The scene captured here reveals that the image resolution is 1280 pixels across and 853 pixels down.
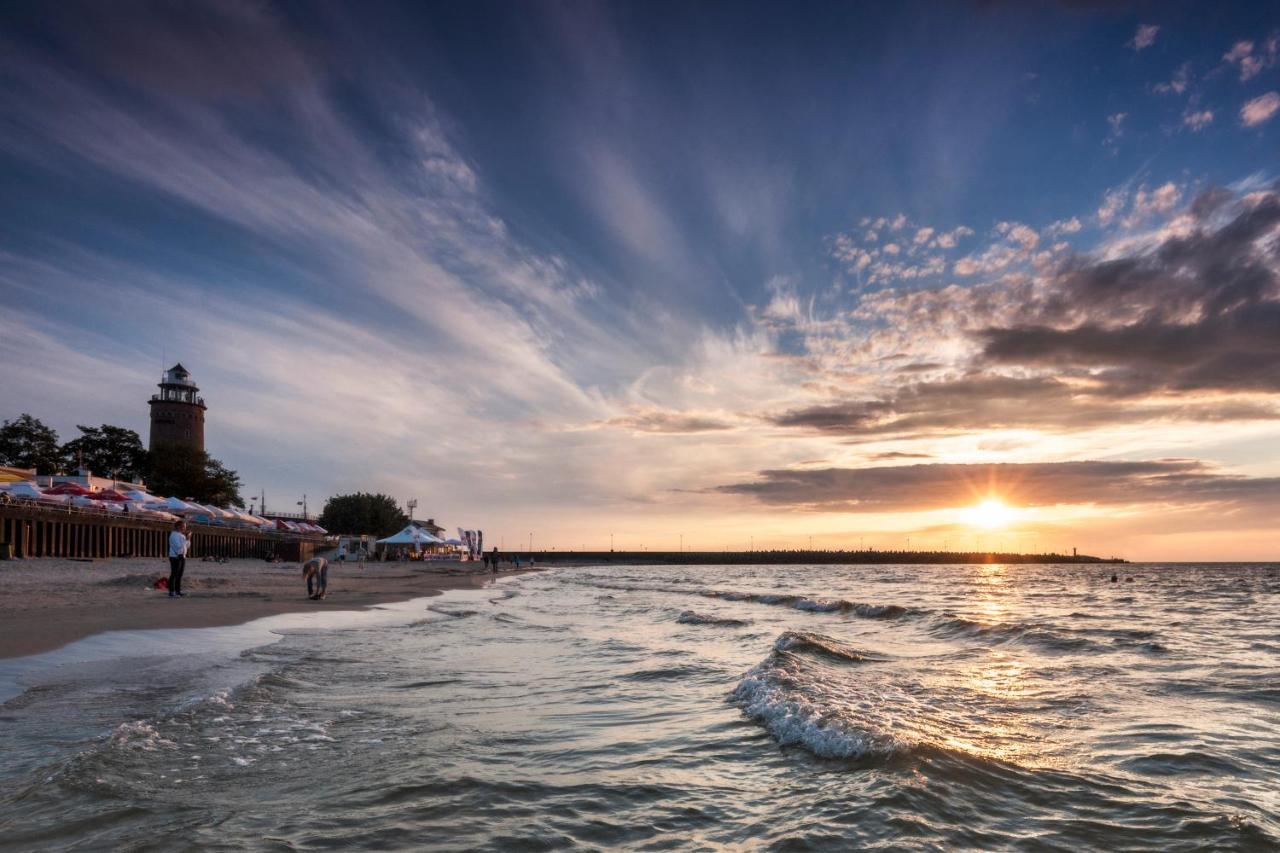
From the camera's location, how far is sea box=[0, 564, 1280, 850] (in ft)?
15.1

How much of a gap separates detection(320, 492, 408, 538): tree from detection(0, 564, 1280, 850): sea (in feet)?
376

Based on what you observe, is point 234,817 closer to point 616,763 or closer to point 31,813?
point 31,813

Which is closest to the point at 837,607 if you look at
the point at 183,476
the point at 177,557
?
the point at 177,557

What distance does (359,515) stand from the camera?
396ft

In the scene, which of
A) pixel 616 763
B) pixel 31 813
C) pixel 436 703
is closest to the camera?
pixel 31 813

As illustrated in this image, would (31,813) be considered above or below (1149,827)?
above

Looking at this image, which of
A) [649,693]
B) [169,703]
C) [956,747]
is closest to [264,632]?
[169,703]

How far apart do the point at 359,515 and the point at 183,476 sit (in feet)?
111

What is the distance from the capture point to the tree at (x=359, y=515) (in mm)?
120625

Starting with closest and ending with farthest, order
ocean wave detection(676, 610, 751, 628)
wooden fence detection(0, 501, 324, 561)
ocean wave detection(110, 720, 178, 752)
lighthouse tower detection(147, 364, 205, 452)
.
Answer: ocean wave detection(110, 720, 178, 752), ocean wave detection(676, 610, 751, 628), wooden fence detection(0, 501, 324, 561), lighthouse tower detection(147, 364, 205, 452)

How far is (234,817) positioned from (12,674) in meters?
6.40

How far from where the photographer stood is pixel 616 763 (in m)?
6.23

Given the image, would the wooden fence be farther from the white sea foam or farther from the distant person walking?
the white sea foam

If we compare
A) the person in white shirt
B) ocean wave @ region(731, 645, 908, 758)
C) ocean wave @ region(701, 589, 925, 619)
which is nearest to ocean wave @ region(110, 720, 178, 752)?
ocean wave @ region(731, 645, 908, 758)
